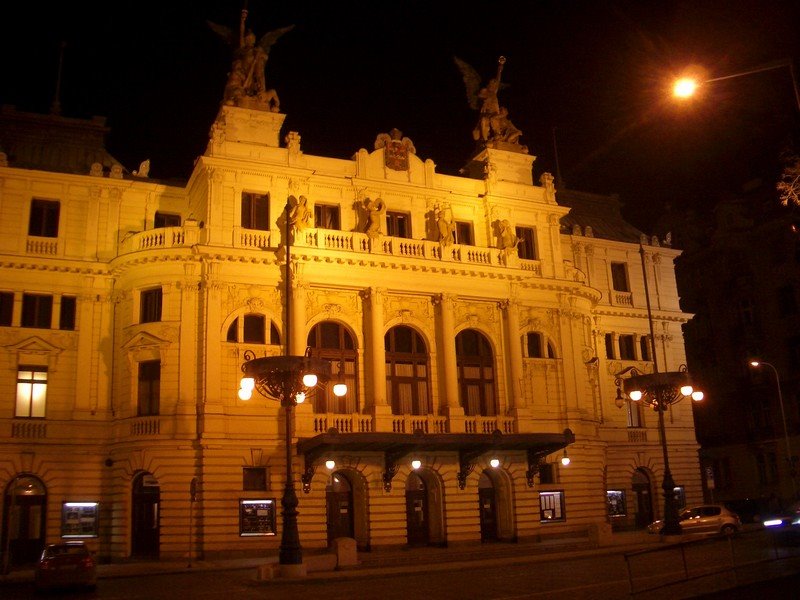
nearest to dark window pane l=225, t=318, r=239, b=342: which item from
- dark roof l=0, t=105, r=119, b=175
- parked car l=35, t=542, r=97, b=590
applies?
dark roof l=0, t=105, r=119, b=175

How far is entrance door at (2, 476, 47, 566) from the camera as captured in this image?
35844mm

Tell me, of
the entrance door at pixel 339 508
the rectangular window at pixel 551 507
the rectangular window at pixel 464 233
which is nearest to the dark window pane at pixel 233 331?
the entrance door at pixel 339 508

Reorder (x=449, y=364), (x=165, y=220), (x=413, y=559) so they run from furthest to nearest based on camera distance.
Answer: (x=165, y=220), (x=449, y=364), (x=413, y=559)

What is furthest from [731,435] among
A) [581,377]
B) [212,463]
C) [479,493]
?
[212,463]

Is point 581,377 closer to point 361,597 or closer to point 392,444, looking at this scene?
point 392,444

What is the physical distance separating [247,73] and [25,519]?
2282 cm

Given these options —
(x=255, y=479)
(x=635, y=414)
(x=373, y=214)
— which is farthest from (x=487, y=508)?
(x=373, y=214)

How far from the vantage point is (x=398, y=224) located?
43.5 meters

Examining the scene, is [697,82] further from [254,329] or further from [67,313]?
[67,313]

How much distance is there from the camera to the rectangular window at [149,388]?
1467 inches

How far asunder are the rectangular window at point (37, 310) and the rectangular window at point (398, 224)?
1621 centimetres

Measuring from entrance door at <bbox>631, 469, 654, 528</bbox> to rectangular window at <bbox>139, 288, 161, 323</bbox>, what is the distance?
1127 inches

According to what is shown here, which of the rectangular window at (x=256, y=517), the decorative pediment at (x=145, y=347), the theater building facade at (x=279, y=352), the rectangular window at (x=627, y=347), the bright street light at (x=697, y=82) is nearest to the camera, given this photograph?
the bright street light at (x=697, y=82)

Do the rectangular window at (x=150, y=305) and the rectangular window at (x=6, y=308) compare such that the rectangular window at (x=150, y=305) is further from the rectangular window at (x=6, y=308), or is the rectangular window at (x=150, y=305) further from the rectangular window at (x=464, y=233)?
the rectangular window at (x=464, y=233)
